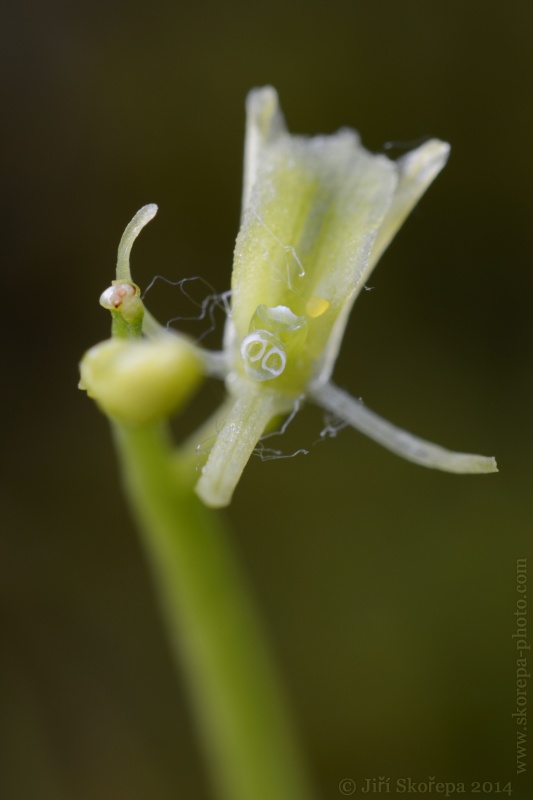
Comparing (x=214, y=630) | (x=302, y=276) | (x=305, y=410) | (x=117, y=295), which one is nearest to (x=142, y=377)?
(x=117, y=295)

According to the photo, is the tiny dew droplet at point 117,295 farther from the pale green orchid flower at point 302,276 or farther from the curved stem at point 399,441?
the curved stem at point 399,441

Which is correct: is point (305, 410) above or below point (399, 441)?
below

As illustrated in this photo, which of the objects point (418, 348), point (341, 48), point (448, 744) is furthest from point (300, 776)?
point (341, 48)

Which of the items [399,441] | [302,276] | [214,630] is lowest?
[214,630]

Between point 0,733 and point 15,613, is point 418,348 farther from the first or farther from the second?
point 0,733

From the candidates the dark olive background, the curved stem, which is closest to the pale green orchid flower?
the curved stem

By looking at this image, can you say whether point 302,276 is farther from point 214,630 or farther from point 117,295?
point 214,630

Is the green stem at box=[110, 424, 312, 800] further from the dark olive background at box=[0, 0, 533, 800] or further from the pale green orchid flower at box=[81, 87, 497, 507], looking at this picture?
the dark olive background at box=[0, 0, 533, 800]
